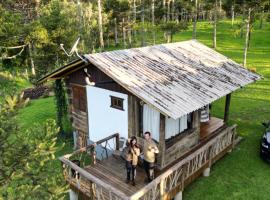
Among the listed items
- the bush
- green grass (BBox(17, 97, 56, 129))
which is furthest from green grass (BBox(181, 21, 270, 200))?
the bush

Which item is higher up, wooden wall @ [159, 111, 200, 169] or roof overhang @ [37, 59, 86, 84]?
roof overhang @ [37, 59, 86, 84]

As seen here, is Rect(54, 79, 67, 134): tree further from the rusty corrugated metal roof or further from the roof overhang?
the rusty corrugated metal roof

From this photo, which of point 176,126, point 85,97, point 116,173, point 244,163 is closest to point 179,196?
point 116,173

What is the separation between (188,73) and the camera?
1414 centimetres

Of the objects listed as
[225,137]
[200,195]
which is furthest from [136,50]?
[200,195]

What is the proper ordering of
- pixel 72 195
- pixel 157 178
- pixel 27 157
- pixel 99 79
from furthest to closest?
pixel 99 79 → pixel 72 195 → pixel 157 178 → pixel 27 157

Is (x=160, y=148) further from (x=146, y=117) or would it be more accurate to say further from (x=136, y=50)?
(x=136, y=50)

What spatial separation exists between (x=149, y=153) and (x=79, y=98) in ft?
19.6

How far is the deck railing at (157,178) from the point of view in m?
10.0

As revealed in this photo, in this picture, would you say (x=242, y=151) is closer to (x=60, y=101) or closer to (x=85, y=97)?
(x=85, y=97)

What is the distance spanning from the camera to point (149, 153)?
1104cm

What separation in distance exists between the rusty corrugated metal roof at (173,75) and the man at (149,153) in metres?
1.38

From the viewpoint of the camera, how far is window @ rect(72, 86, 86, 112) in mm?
15182

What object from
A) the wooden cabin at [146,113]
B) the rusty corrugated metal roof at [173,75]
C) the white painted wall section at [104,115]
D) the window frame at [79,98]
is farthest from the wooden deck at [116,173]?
the window frame at [79,98]
